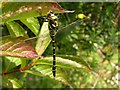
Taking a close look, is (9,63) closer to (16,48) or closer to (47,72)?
(47,72)

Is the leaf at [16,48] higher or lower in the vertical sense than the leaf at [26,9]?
lower

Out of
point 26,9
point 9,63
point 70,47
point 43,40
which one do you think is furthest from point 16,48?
point 70,47

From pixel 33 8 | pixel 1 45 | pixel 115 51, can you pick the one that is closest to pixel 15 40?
pixel 1 45

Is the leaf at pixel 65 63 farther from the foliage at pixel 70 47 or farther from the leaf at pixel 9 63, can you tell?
the leaf at pixel 9 63

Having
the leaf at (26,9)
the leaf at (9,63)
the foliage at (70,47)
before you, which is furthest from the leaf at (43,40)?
the leaf at (26,9)

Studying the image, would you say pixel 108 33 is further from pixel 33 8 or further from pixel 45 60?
pixel 33 8

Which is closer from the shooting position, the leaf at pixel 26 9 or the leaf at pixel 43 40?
the leaf at pixel 26 9
